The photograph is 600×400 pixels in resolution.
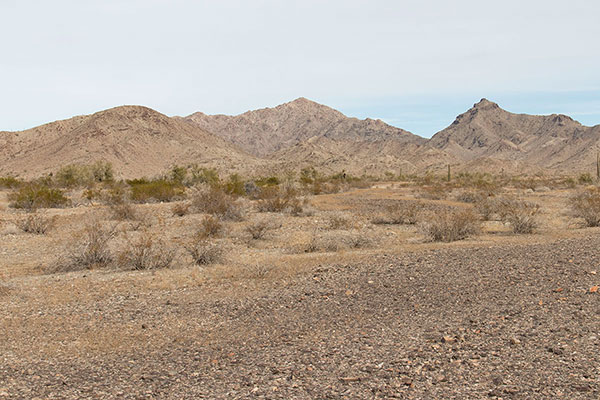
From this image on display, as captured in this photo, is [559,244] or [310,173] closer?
[559,244]

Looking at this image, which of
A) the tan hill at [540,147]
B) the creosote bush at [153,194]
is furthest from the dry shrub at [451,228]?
the tan hill at [540,147]

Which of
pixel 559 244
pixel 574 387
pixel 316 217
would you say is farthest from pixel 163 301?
pixel 316 217

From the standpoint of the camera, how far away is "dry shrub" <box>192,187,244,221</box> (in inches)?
842

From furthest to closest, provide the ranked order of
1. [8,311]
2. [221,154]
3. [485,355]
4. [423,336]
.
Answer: [221,154] → [8,311] → [423,336] → [485,355]

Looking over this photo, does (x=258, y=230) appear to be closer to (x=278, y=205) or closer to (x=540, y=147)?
(x=278, y=205)

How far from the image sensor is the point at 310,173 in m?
73.8

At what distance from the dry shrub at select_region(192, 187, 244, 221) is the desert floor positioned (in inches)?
340

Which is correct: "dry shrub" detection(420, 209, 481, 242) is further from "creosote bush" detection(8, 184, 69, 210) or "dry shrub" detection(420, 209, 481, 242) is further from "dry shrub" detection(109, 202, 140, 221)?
"creosote bush" detection(8, 184, 69, 210)

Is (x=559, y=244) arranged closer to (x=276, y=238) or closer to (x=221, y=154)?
(x=276, y=238)

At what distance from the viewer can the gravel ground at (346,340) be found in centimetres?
509

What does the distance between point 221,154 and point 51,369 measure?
100 m

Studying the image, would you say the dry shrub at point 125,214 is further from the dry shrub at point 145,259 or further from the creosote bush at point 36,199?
the dry shrub at point 145,259

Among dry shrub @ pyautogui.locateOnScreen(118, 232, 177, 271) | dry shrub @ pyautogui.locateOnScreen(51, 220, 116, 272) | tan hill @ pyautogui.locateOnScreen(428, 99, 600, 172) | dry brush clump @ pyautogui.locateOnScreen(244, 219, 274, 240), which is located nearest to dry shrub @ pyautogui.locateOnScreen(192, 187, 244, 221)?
dry brush clump @ pyautogui.locateOnScreen(244, 219, 274, 240)

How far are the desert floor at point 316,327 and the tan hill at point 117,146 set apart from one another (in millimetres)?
82772
